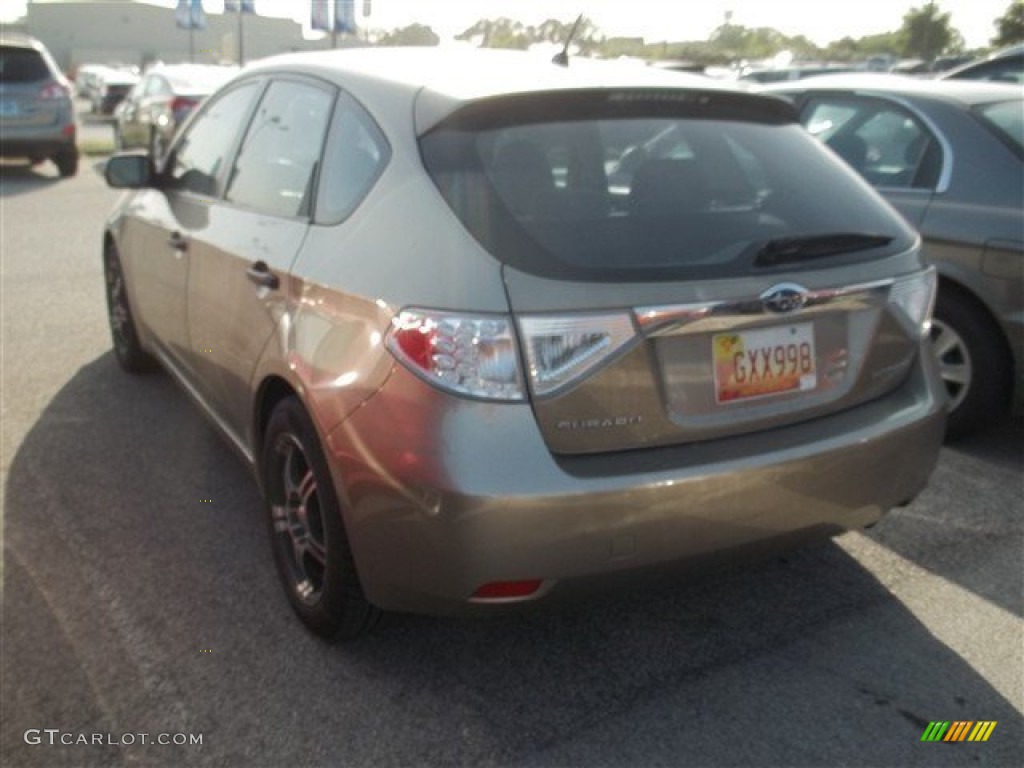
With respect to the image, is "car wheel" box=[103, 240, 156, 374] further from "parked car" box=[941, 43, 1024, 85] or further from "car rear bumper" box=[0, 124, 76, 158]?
"car rear bumper" box=[0, 124, 76, 158]

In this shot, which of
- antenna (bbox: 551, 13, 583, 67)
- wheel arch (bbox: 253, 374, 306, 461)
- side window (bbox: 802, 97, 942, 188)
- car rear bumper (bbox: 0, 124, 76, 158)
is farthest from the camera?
car rear bumper (bbox: 0, 124, 76, 158)

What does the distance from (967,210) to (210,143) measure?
3.17m

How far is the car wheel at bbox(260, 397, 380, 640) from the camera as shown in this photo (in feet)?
8.75

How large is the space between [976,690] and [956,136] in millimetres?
2740

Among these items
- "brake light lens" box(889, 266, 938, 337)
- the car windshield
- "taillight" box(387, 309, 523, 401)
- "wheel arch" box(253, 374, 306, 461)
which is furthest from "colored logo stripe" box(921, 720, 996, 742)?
the car windshield

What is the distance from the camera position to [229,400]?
3457mm

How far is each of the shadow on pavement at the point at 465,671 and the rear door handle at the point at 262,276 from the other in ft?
3.17

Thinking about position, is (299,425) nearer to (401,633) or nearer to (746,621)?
(401,633)

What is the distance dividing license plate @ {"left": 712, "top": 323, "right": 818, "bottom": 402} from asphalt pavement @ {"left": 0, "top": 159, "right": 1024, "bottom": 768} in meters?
0.51

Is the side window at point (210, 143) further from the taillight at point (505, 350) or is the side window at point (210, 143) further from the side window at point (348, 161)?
the taillight at point (505, 350)

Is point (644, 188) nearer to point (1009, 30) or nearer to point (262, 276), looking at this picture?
point (262, 276)

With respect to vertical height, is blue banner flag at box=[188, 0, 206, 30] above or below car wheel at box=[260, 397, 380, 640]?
above

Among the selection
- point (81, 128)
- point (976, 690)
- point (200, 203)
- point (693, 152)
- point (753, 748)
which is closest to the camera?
point (753, 748)

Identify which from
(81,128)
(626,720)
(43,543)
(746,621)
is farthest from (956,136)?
(81,128)
